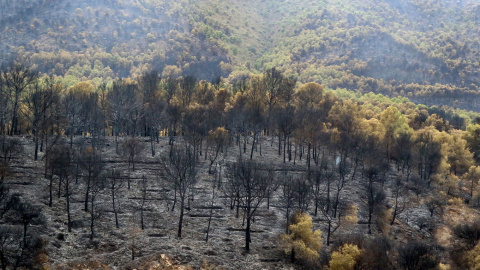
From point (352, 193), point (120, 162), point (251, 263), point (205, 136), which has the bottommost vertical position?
point (251, 263)

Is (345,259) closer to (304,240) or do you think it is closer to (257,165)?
(304,240)

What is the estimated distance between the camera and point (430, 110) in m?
168

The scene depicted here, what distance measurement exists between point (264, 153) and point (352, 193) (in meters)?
21.8

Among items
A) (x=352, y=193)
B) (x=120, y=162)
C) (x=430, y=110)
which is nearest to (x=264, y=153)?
(x=352, y=193)

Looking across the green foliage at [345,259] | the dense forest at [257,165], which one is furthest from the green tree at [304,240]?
the green foliage at [345,259]

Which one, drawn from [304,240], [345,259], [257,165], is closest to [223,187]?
[257,165]

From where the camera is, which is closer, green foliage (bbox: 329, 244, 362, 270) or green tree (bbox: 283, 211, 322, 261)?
green foliage (bbox: 329, 244, 362, 270)

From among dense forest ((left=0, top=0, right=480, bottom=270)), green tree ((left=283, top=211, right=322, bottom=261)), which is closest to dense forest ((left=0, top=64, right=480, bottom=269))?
green tree ((left=283, top=211, right=322, bottom=261))

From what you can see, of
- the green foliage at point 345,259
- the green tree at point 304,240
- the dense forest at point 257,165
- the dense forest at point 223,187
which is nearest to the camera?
the green foliage at point 345,259

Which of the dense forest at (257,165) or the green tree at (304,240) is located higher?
the dense forest at (257,165)

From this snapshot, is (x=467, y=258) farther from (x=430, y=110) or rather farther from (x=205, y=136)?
(x=430, y=110)

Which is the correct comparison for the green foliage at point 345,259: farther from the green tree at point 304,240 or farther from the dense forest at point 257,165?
the green tree at point 304,240

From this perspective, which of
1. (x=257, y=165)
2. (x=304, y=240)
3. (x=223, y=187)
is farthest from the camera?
(x=223, y=187)

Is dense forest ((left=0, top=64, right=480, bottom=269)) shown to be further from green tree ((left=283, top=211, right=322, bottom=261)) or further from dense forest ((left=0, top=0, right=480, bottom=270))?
dense forest ((left=0, top=0, right=480, bottom=270))
